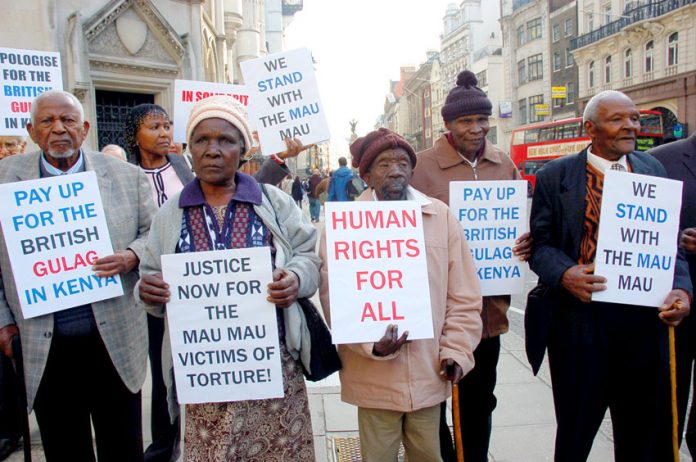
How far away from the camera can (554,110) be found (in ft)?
143

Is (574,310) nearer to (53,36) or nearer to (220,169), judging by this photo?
(220,169)

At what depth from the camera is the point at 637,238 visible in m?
2.65

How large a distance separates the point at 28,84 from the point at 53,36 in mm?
5761

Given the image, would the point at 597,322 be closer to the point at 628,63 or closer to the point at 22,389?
the point at 22,389

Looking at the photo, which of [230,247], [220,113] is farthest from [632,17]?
[230,247]

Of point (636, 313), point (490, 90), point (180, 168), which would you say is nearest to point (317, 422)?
point (180, 168)

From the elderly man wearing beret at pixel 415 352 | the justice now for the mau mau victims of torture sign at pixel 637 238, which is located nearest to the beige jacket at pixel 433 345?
the elderly man wearing beret at pixel 415 352

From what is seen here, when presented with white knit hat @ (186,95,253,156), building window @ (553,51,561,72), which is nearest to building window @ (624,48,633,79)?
building window @ (553,51,561,72)

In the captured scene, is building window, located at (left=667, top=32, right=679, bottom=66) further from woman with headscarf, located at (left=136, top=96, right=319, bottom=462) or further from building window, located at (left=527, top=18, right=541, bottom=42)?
woman with headscarf, located at (left=136, top=96, right=319, bottom=462)

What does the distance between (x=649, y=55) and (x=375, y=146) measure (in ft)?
122

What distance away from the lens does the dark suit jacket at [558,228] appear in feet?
9.03

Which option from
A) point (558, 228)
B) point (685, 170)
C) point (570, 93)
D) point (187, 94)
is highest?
point (570, 93)

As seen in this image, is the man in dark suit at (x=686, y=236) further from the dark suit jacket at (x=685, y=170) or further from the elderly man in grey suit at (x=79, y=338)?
the elderly man in grey suit at (x=79, y=338)

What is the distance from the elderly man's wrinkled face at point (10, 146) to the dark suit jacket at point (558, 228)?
4206 millimetres
